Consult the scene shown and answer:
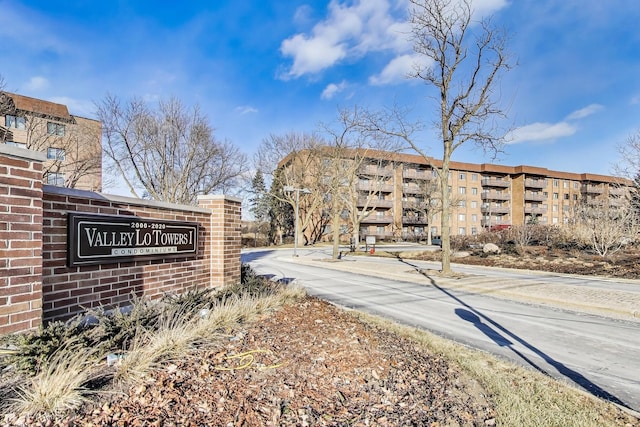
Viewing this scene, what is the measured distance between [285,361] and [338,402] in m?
0.88

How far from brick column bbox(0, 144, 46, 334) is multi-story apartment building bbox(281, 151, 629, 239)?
4374 cm

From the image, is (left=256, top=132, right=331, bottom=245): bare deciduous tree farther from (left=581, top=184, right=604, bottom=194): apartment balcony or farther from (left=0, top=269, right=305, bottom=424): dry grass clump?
(left=581, top=184, right=604, bottom=194): apartment balcony

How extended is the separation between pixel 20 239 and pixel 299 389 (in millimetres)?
3128

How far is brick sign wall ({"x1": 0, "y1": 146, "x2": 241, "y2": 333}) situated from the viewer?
11.0 ft

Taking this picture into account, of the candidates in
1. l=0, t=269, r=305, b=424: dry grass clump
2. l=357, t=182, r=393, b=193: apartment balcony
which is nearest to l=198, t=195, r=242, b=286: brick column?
l=0, t=269, r=305, b=424: dry grass clump

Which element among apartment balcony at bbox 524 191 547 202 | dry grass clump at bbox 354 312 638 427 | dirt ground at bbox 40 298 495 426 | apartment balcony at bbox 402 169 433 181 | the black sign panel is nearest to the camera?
dirt ground at bbox 40 298 495 426

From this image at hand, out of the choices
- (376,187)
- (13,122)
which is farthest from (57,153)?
A: (376,187)

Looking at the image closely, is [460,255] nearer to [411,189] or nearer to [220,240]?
[220,240]

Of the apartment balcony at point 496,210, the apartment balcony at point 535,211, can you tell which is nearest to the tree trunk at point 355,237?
the apartment balcony at point 496,210

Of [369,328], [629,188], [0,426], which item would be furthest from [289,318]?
[629,188]

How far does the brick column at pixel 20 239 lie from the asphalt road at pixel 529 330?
6139mm

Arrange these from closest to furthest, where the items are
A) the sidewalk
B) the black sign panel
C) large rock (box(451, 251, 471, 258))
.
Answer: the black sign panel
the sidewalk
large rock (box(451, 251, 471, 258))

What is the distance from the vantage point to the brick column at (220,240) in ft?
Result: 22.7

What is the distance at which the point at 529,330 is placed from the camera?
6.81 m
